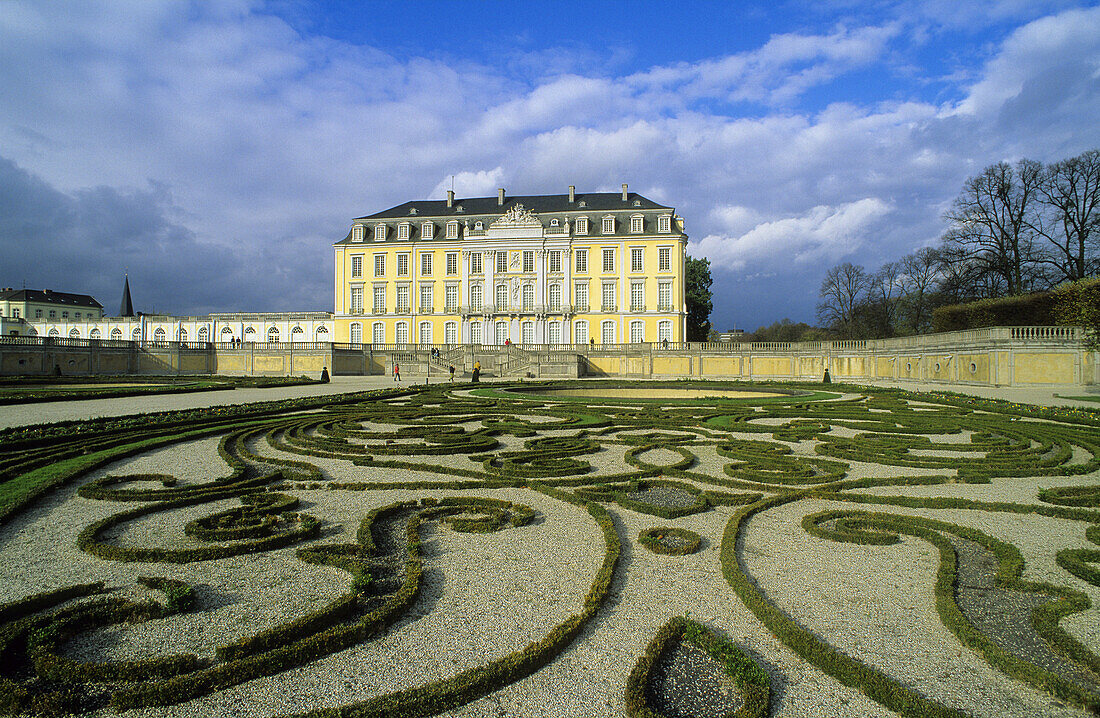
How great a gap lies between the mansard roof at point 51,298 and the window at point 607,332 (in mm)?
98489

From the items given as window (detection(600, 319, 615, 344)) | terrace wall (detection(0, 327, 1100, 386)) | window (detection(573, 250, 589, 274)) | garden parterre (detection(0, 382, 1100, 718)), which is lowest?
garden parterre (detection(0, 382, 1100, 718))

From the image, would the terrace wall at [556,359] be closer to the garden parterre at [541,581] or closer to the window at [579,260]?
the window at [579,260]

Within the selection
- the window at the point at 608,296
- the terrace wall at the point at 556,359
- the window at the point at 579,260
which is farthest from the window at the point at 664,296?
the terrace wall at the point at 556,359

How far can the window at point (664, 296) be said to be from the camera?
5434 centimetres

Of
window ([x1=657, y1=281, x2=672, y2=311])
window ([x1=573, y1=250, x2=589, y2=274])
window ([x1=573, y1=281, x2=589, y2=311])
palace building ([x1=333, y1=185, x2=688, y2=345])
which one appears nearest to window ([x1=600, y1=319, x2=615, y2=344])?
palace building ([x1=333, y1=185, x2=688, y2=345])

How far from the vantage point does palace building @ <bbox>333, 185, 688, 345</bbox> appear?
2157 inches

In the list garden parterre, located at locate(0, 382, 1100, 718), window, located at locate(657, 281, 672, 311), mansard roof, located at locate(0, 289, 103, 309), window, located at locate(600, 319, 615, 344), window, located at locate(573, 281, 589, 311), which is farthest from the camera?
mansard roof, located at locate(0, 289, 103, 309)

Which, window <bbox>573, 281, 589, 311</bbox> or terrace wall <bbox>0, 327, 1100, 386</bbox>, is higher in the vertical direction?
window <bbox>573, 281, 589, 311</bbox>

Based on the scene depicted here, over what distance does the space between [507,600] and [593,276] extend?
2074 inches

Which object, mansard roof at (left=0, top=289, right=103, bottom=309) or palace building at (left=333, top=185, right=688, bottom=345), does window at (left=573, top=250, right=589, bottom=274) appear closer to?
palace building at (left=333, top=185, right=688, bottom=345)

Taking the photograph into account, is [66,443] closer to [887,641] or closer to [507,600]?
[507,600]

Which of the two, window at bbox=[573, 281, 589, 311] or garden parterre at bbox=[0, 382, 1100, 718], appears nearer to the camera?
garden parterre at bbox=[0, 382, 1100, 718]

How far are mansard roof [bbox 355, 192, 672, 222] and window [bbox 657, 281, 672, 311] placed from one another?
845 cm

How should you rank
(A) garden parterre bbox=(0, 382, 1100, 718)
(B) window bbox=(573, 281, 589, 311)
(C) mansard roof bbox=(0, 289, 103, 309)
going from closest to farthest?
(A) garden parterre bbox=(0, 382, 1100, 718), (B) window bbox=(573, 281, 589, 311), (C) mansard roof bbox=(0, 289, 103, 309)
